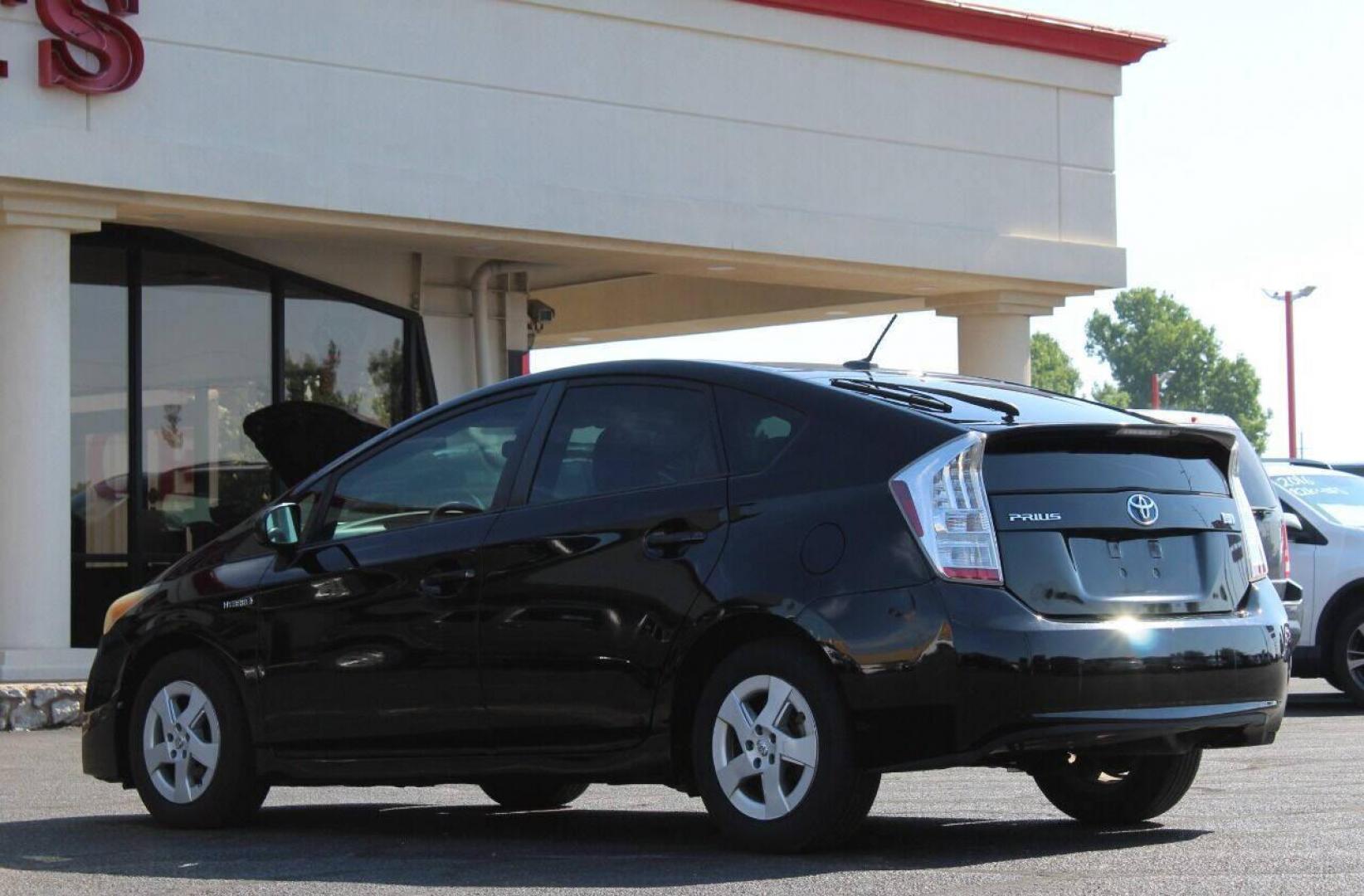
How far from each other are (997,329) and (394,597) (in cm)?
1528

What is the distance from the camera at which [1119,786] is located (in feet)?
26.0

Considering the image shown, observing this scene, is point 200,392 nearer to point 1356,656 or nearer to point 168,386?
point 168,386

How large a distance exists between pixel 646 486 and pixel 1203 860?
2.13 meters

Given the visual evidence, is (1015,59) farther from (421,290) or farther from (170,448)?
(170,448)

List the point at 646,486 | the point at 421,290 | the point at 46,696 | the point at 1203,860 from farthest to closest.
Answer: the point at 421,290 → the point at 46,696 → the point at 646,486 → the point at 1203,860

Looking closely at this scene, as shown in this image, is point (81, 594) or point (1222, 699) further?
point (81, 594)

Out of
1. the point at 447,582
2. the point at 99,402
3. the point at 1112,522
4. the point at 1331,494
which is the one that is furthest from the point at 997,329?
the point at 1112,522

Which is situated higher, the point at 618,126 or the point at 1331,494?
the point at 618,126

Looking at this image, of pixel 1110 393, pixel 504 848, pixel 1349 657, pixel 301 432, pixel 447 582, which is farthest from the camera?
pixel 1110 393

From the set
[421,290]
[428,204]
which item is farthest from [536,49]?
[421,290]

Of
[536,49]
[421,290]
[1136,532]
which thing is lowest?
[1136,532]

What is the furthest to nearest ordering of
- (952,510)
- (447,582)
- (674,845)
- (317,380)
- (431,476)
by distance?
(317,380), (431,476), (447,582), (674,845), (952,510)

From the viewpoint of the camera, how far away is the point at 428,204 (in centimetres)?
1781

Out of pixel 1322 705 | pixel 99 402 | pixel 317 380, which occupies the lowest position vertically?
pixel 1322 705
